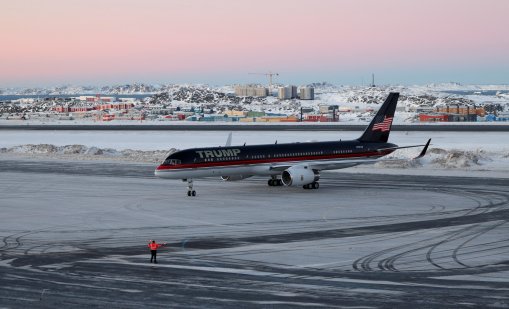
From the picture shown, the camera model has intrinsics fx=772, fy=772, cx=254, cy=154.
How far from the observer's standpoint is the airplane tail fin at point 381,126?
66.1m

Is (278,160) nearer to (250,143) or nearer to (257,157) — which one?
(257,157)

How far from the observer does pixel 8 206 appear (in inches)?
2023

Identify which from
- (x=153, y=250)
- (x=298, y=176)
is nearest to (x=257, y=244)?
(x=153, y=250)

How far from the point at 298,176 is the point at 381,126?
1224 centimetres

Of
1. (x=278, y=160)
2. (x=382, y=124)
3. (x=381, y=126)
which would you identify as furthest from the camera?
(x=382, y=124)

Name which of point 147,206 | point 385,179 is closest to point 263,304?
point 147,206

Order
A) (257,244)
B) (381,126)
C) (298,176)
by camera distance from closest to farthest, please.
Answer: (257,244)
(298,176)
(381,126)

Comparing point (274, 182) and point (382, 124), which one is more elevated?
point (382, 124)

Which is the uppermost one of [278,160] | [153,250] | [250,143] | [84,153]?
[278,160]

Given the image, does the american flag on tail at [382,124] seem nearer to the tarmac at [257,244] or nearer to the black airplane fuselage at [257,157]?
the black airplane fuselage at [257,157]

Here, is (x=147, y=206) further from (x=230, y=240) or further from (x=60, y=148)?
(x=60, y=148)

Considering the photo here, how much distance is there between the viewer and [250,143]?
104125 mm

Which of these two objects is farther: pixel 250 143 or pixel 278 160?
pixel 250 143

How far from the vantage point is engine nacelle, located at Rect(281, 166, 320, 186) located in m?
58.0
